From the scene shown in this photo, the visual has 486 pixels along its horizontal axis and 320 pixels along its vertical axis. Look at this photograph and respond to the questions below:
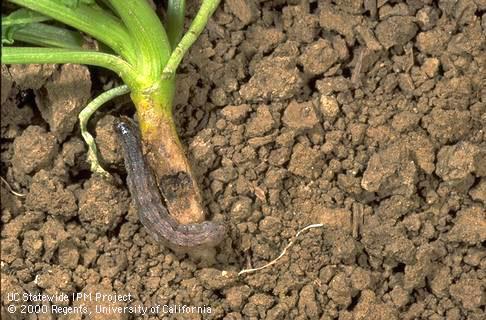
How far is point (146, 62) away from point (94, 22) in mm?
165

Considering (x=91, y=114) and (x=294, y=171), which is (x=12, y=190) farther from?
(x=294, y=171)

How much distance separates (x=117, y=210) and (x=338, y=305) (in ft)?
2.07

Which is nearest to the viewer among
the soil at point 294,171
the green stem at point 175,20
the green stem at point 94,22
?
the green stem at point 94,22

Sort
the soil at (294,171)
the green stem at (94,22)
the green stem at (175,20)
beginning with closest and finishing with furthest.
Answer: the green stem at (94,22), the soil at (294,171), the green stem at (175,20)

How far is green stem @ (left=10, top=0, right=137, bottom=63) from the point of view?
182 cm

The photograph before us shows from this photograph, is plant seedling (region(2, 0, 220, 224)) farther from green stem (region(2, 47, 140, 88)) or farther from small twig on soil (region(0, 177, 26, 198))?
small twig on soil (region(0, 177, 26, 198))

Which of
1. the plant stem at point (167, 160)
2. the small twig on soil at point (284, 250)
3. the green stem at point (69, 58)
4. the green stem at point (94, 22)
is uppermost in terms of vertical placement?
the green stem at point (94, 22)

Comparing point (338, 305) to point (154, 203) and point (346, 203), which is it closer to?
point (346, 203)

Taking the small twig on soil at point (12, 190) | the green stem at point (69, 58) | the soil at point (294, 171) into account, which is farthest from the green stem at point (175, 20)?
the small twig on soil at point (12, 190)

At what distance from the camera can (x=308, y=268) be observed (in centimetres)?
197

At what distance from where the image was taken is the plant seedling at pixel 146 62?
1.91 metres

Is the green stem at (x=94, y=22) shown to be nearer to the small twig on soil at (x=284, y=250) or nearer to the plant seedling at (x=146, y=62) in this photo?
the plant seedling at (x=146, y=62)

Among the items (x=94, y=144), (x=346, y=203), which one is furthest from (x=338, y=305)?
(x=94, y=144)

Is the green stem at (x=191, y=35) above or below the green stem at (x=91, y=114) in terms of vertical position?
above
